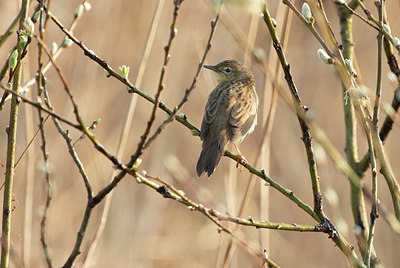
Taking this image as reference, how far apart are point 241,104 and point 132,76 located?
2724 millimetres

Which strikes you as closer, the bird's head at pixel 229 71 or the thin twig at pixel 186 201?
the thin twig at pixel 186 201

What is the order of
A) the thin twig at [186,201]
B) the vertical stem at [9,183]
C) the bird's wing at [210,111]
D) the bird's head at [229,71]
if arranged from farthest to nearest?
the bird's head at [229,71], the bird's wing at [210,111], the vertical stem at [9,183], the thin twig at [186,201]

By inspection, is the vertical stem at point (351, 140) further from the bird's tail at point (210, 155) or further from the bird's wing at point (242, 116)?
the bird's wing at point (242, 116)

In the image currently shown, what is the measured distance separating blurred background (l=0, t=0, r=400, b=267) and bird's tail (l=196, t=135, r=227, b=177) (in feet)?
4.44

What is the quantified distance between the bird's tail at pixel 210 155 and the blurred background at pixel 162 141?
135cm

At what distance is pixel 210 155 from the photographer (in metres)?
3.93

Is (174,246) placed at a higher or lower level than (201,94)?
lower

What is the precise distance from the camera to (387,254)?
7.02 metres

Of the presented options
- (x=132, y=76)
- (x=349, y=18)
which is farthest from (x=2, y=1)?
(x=349, y=18)

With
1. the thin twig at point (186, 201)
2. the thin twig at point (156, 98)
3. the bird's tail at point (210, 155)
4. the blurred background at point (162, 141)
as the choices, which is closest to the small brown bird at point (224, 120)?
the bird's tail at point (210, 155)

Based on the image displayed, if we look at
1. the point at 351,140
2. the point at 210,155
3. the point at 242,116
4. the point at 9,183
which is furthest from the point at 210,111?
the point at 9,183

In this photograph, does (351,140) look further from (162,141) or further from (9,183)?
(162,141)

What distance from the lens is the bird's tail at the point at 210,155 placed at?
3.84 meters

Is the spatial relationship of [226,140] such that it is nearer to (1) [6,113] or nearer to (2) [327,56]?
(2) [327,56]
